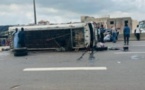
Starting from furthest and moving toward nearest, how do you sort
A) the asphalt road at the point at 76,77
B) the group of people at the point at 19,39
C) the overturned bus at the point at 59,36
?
the group of people at the point at 19,39 → the overturned bus at the point at 59,36 → the asphalt road at the point at 76,77

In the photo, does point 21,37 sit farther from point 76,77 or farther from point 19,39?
point 76,77

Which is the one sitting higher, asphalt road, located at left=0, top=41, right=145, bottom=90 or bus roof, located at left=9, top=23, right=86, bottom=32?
bus roof, located at left=9, top=23, right=86, bottom=32

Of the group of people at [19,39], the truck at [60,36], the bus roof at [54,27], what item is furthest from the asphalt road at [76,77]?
the group of people at [19,39]

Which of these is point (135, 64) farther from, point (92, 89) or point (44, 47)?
point (44, 47)

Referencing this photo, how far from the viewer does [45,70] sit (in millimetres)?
12414

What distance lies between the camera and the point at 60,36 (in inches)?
819

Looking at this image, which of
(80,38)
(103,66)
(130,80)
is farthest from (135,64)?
(80,38)

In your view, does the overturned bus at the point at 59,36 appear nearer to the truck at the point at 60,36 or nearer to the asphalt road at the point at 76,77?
the truck at the point at 60,36

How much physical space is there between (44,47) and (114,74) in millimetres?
11002

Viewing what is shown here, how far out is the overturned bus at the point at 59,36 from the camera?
802 inches

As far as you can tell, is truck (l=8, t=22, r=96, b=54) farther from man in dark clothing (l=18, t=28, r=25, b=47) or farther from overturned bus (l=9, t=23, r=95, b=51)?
man in dark clothing (l=18, t=28, r=25, b=47)

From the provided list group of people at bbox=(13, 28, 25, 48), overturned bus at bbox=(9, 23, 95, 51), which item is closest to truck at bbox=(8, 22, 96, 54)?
overturned bus at bbox=(9, 23, 95, 51)

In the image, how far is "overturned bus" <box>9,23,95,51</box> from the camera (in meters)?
20.4

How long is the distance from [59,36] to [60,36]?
0.07 meters
